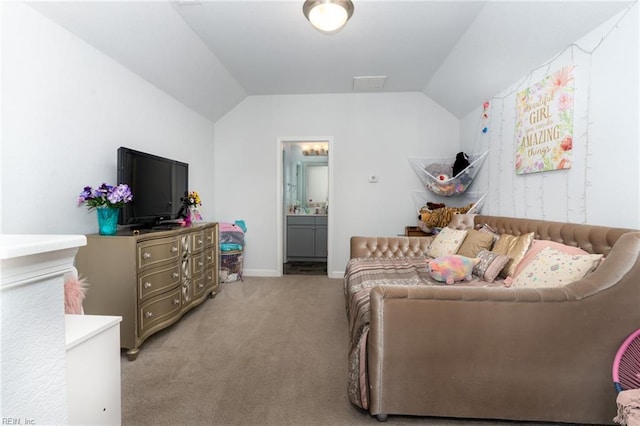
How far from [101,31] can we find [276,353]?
8.79 feet

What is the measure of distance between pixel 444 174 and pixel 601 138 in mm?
1994

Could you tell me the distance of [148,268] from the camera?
2.21 metres

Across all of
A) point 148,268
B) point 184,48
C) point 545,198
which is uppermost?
point 184,48

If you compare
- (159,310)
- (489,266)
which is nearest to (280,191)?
(159,310)

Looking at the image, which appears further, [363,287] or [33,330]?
[363,287]

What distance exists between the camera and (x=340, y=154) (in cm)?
425

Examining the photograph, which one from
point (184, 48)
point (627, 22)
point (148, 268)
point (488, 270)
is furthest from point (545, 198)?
point (184, 48)

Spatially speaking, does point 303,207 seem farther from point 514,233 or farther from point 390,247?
point 514,233

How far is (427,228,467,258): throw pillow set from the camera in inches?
106

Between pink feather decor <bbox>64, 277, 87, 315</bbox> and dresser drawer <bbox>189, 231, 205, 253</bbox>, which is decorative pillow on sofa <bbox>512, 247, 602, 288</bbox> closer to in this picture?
pink feather decor <bbox>64, 277, 87, 315</bbox>

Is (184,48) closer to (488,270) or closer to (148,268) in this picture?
(148,268)

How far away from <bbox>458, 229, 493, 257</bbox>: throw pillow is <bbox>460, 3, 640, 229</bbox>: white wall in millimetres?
407

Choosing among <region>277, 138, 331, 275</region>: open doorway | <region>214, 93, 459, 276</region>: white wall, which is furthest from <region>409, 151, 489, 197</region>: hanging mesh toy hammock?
<region>277, 138, 331, 275</region>: open doorway

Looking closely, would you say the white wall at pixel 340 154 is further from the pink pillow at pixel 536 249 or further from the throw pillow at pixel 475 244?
the pink pillow at pixel 536 249
